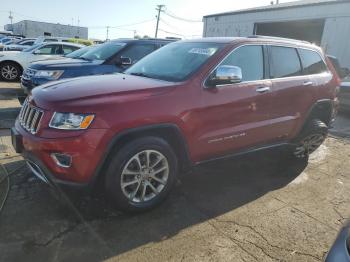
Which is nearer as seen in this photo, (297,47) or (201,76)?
(201,76)

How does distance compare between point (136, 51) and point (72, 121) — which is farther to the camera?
point (136, 51)

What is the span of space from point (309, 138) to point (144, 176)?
296cm

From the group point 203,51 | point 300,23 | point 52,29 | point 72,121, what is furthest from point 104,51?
point 52,29

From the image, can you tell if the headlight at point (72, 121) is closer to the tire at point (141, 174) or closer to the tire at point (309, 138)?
the tire at point (141, 174)

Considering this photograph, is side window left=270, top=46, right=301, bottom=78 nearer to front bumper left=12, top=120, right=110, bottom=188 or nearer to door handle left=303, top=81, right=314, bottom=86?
door handle left=303, top=81, right=314, bottom=86

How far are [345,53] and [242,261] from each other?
16326mm

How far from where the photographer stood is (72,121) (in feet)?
9.66

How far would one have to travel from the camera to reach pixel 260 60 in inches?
169

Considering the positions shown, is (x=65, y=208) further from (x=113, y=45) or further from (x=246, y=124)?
(x=113, y=45)

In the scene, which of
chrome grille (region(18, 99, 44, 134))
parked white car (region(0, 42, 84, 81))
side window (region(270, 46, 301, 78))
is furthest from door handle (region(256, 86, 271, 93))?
parked white car (region(0, 42, 84, 81))

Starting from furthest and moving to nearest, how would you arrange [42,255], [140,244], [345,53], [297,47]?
[345,53] → [297,47] → [140,244] → [42,255]

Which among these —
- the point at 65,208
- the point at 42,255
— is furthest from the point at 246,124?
the point at 42,255

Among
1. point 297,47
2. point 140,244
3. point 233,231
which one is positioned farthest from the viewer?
point 297,47

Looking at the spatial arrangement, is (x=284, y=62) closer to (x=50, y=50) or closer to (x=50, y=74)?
(x=50, y=74)
